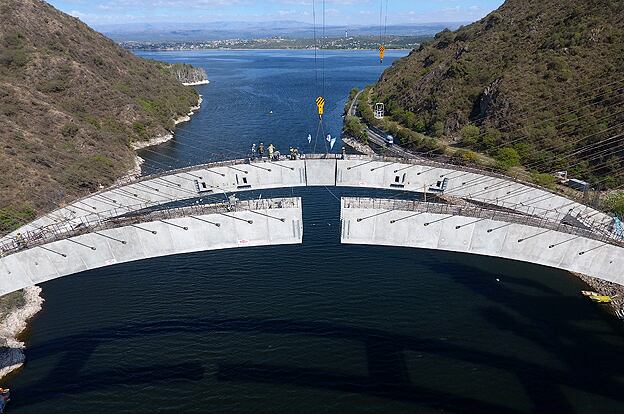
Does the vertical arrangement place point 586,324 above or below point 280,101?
below

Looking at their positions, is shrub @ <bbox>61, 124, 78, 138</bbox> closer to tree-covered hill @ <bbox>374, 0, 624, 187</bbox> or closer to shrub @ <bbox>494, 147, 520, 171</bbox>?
tree-covered hill @ <bbox>374, 0, 624, 187</bbox>

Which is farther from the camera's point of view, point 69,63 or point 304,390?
point 69,63

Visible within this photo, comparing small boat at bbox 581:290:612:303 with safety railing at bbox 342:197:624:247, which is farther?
small boat at bbox 581:290:612:303

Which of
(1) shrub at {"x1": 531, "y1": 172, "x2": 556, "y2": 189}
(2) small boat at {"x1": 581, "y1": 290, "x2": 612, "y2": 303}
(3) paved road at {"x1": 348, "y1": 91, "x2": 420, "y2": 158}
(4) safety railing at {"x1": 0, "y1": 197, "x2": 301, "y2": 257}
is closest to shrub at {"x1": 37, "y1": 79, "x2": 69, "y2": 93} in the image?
(3) paved road at {"x1": 348, "y1": 91, "x2": 420, "y2": 158}

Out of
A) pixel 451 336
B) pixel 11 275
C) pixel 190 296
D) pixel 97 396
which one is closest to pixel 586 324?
pixel 451 336

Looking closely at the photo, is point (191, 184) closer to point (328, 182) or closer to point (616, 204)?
point (328, 182)

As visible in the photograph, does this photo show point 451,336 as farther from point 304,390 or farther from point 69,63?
point 69,63
